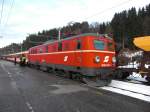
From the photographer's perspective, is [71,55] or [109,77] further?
[71,55]

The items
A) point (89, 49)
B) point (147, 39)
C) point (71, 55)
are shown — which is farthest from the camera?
point (71, 55)

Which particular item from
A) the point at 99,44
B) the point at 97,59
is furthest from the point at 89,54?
the point at 99,44

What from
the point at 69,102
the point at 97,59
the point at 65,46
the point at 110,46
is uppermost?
the point at 65,46

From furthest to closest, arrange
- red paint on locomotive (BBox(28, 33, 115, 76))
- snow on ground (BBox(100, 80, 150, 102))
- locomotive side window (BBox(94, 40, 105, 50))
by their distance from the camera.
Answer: locomotive side window (BBox(94, 40, 105, 50)) → red paint on locomotive (BBox(28, 33, 115, 76)) → snow on ground (BBox(100, 80, 150, 102))

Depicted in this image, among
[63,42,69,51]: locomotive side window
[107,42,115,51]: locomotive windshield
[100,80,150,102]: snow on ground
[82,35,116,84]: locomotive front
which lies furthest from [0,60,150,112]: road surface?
[63,42,69,51]: locomotive side window

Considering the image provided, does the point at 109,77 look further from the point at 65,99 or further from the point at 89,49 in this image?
the point at 65,99

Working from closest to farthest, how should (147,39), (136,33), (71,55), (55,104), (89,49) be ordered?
(55,104) → (147,39) → (89,49) → (71,55) → (136,33)

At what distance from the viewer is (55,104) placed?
34.7 feet

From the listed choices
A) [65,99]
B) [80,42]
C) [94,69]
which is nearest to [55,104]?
[65,99]

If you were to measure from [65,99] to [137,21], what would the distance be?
273ft

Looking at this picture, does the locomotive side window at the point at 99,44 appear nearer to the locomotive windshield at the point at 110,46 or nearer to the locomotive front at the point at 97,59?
the locomotive front at the point at 97,59

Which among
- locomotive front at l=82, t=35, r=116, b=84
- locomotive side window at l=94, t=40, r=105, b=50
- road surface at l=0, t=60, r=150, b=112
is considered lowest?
road surface at l=0, t=60, r=150, b=112

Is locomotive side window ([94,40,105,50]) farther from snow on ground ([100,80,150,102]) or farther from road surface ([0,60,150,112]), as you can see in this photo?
road surface ([0,60,150,112])

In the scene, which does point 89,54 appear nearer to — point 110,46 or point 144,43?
point 110,46
